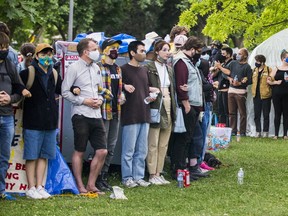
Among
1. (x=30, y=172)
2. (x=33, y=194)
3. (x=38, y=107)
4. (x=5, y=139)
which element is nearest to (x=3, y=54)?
(x=38, y=107)

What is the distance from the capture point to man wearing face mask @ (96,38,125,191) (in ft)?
34.6

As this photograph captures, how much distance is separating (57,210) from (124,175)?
2.25m

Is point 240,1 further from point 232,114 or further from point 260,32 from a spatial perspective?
point 232,114

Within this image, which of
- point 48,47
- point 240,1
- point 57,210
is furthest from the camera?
point 240,1

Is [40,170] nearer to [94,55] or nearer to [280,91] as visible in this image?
[94,55]

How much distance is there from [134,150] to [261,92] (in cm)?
890

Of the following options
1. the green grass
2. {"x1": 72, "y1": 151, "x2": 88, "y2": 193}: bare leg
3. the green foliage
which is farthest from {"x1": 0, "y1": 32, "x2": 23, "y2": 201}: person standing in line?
the green foliage

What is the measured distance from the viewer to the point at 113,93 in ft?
34.9

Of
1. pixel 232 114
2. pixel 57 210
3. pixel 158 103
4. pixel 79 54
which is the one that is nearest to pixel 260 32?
pixel 232 114

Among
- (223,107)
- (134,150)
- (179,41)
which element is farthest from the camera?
(223,107)

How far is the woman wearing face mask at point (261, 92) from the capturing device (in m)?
19.4

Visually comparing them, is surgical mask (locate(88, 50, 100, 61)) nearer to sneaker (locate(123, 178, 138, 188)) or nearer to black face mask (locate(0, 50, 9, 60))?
black face mask (locate(0, 50, 9, 60))

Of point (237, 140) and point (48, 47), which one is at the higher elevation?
point (48, 47)

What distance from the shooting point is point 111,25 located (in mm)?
44812
